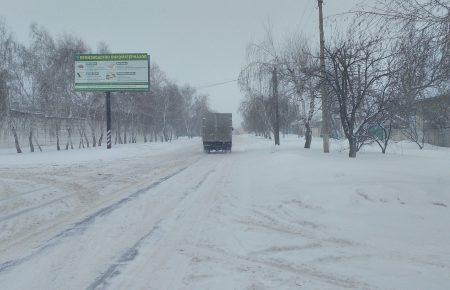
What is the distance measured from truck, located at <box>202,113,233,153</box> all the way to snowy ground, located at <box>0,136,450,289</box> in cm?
2398

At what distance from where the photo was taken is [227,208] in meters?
10.5

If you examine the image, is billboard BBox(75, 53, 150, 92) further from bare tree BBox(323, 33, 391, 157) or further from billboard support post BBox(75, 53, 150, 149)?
bare tree BBox(323, 33, 391, 157)

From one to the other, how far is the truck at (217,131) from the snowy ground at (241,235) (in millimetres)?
23984

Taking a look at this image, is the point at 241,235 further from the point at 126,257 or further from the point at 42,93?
the point at 42,93

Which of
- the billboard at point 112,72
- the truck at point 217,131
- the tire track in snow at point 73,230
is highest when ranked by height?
the billboard at point 112,72

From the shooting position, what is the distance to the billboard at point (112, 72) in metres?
37.5

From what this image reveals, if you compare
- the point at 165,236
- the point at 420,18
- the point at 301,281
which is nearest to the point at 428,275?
the point at 301,281

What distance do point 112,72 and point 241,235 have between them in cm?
3237

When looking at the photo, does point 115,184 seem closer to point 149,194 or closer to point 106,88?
point 149,194

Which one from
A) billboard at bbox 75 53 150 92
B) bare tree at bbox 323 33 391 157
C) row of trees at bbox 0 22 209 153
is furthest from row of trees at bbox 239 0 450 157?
row of trees at bbox 0 22 209 153

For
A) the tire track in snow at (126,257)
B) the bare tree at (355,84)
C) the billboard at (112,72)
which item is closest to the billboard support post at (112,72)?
the billboard at (112,72)

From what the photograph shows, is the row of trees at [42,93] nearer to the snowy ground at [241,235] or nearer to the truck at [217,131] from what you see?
the truck at [217,131]

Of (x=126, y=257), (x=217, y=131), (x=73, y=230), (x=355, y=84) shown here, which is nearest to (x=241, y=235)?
(x=126, y=257)

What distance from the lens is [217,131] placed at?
125ft
